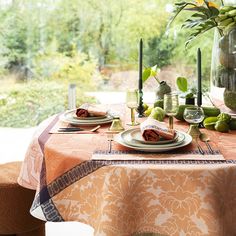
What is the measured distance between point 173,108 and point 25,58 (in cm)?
339

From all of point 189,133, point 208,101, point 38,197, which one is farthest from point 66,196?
point 208,101

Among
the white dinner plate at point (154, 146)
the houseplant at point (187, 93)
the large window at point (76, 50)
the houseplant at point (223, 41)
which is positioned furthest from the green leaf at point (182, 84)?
the large window at point (76, 50)

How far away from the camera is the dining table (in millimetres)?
1253

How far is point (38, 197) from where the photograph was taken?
145cm

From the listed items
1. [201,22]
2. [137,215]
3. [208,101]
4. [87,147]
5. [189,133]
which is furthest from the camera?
[208,101]

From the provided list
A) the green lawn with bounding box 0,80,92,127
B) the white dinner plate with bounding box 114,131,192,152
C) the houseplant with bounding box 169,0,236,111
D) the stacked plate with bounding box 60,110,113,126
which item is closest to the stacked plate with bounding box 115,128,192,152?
the white dinner plate with bounding box 114,131,192,152

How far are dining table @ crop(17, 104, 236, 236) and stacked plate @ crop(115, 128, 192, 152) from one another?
0.05 feet

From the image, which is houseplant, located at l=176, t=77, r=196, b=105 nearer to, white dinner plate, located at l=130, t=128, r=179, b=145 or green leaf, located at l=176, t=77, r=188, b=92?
green leaf, located at l=176, t=77, r=188, b=92

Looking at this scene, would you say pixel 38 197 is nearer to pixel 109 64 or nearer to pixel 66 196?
pixel 66 196

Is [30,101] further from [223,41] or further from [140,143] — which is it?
[140,143]

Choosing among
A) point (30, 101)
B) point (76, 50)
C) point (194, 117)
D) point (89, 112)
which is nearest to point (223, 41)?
point (194, 117)

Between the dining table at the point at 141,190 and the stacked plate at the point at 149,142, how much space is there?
17 mm

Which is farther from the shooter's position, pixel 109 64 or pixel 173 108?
pixel 109 64

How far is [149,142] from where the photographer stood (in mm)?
1462
